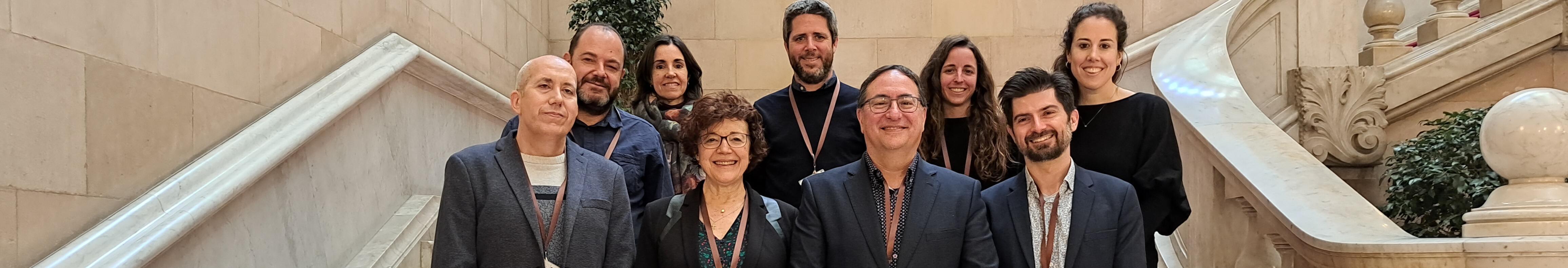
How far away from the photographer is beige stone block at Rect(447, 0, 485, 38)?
6.11m

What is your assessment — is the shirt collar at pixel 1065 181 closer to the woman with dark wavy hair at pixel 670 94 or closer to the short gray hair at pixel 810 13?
the short gray hair at pixel 810 13

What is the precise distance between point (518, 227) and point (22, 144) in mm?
1204

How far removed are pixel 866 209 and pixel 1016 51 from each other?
20.1 ft

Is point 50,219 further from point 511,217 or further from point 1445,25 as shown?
point 1445,25

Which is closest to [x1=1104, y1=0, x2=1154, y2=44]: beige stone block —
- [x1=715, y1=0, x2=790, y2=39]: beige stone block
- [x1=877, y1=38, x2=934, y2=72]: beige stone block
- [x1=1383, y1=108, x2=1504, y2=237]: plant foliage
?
[x1=877, y1=38, x2=934, y2=72]: beige stone block

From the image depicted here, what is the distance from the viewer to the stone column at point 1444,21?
5.79 meters

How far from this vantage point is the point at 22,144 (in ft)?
8.16

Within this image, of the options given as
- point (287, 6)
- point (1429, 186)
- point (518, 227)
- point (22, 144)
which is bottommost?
point (1429, 186)

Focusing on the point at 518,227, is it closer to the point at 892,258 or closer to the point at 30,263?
the point at 892,258

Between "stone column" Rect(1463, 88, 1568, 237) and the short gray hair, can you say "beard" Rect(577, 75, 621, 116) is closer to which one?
the short gray hair

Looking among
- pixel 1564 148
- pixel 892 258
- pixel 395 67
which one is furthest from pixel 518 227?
pixel 1564 148

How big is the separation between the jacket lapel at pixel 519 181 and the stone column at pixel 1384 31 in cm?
506

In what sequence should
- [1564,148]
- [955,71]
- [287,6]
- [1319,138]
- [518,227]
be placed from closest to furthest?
[518,227] < [1564,148] < [955,71] < [287,6] < [1319,138]

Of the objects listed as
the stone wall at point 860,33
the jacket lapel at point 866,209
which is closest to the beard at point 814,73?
the jacket lapel at point 866,209
